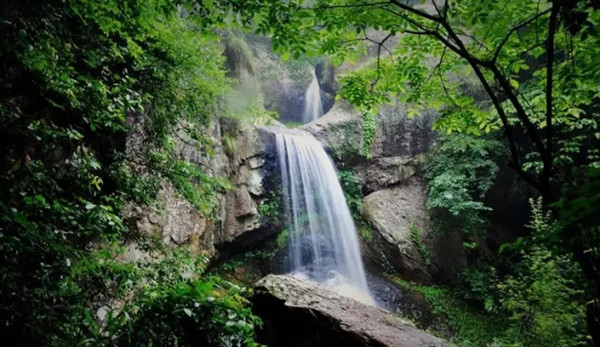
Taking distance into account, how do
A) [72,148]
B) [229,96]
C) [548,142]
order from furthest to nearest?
[229,96] < [72,148] < [548,142]

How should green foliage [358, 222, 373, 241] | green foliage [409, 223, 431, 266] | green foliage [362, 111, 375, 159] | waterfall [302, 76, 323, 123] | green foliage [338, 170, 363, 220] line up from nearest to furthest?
1. green foliage [409, 223, 431, 266]
2. green foliage [358, 222, 373, 241]
3. green foliage [338, 170, 363, 220]
4. green foliage [362, 111, 375, 159]
5. waterfall [302, 76, 323, 123]

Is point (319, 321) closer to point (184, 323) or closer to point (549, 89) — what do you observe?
point (184, 323)

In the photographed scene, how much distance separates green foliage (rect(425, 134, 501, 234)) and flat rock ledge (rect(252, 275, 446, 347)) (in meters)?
5.71

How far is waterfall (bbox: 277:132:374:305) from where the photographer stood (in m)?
10.0

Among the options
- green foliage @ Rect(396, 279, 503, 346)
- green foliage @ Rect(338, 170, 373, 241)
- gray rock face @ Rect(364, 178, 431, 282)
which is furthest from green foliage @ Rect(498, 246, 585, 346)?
green foliage @ Rect(338, 170, 373, 241)

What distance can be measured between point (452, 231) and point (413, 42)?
9.74 meters

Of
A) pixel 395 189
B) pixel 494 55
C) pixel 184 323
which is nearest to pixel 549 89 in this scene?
pixel 494 55

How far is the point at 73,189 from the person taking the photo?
3.34 metres

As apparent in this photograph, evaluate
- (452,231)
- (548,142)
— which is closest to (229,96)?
(548,142)

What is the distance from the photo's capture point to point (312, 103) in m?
20.0

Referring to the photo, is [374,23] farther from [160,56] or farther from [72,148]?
[72,148]

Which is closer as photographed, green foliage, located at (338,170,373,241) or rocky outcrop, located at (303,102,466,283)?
rocky outcrop, located at (303,102,466,283)

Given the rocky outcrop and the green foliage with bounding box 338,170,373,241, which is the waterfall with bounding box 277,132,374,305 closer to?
the green foliage with bounding box 338,170,373,241

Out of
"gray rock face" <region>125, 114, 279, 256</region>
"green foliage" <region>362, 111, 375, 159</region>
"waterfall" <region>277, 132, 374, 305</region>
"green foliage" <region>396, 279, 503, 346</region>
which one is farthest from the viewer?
"green foliage" <region>362, 111, 375, 159</region>
